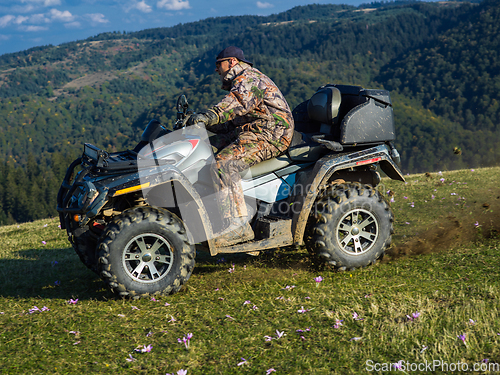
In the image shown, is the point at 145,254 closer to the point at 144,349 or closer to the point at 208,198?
the point at 208,198

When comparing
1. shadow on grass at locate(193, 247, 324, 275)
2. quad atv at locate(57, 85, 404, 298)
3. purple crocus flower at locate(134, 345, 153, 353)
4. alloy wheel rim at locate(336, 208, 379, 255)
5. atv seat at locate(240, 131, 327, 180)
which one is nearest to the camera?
purple crocus flower at locate(134, 345, 153, 353)

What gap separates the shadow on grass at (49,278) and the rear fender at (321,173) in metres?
2.22

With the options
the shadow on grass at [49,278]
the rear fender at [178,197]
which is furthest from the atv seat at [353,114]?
the shadow on grass at [49,278]

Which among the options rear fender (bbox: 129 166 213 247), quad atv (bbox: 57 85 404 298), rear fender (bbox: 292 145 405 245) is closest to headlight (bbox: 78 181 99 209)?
quad atv (bbox: 57 85 404 298)

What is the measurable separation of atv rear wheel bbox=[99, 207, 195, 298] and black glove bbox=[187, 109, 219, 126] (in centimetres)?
98

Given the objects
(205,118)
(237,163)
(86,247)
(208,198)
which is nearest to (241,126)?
(237,163)

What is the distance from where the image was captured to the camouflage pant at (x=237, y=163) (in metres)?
4.71

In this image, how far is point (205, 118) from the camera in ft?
15.1

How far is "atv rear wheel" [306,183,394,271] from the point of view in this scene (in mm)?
4852

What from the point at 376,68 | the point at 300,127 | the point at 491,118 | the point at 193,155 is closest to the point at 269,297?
the point at 193,155

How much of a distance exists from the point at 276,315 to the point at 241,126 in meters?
2.29

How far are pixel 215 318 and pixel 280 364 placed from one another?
3.27 feet

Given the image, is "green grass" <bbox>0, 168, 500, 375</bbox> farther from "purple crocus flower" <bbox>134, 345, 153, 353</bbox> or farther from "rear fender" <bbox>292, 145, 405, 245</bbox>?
"rear fender" <bbox>292, 145, 405, 245</bbox>

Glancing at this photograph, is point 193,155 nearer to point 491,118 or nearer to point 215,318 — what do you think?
point 215,318
